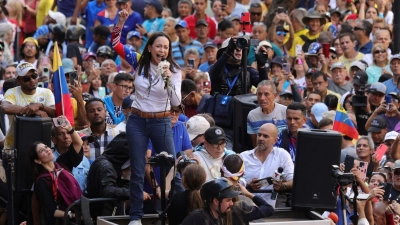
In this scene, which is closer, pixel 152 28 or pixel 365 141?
pixel 365 141

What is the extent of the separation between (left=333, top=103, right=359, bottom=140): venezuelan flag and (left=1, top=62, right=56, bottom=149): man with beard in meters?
3.78

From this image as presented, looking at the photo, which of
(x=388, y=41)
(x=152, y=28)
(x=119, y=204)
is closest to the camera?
(x=119, y=204)

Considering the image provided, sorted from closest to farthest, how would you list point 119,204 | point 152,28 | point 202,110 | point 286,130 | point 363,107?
point 119,204 < point 286,130 < point 202,110 < point 363,107 < point 152,28

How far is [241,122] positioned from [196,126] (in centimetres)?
67

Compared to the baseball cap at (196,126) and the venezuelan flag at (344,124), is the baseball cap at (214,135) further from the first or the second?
the venezuelan flag at (344,124)

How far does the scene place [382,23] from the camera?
22516mm

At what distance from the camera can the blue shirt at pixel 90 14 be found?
2395 cm

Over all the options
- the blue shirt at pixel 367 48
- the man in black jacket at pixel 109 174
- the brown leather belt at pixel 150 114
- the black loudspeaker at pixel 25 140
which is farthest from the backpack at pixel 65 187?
the blue shirt at pixel 367 48

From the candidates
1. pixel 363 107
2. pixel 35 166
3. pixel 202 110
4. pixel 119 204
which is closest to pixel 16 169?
pixel 35 166

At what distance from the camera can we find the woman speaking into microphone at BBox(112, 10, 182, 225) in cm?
1377

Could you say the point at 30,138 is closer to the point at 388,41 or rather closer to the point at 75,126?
the point at 75,126

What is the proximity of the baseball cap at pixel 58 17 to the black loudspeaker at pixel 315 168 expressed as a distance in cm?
1034

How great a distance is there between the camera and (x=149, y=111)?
13.8 metres

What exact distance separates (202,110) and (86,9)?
7785 mm
